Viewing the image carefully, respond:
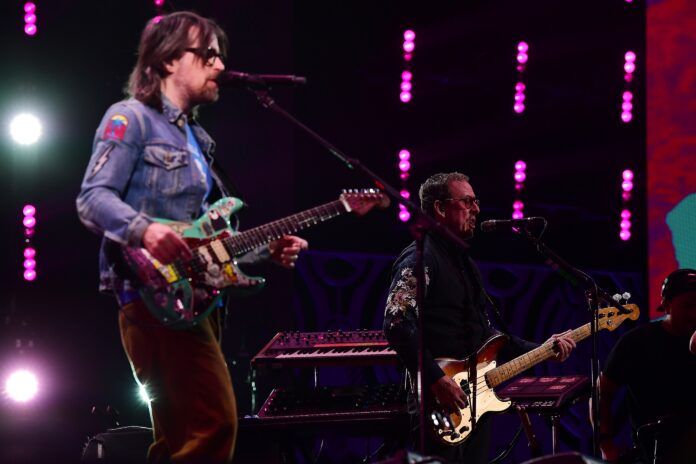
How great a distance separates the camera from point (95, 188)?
314cm

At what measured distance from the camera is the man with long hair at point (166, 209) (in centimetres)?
310

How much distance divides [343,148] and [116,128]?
3778 mm

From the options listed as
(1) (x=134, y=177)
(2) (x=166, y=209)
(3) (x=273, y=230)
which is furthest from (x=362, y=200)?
(1) (x=134, y=177)

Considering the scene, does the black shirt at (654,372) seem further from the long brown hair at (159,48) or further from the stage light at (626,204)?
the long brown hair at (159,48)

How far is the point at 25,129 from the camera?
5797 millimetres

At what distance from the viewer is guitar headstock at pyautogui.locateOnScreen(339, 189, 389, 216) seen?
3.67 meters

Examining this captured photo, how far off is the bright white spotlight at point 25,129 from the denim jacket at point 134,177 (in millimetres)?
2727

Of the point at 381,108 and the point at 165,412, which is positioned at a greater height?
the point at 381,108

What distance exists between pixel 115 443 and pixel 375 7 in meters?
4.05

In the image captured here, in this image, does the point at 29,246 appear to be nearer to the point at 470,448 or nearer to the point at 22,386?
the point at 22,386

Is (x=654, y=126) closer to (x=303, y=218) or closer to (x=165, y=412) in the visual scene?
(x=303, y=218)

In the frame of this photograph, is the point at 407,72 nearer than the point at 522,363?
No

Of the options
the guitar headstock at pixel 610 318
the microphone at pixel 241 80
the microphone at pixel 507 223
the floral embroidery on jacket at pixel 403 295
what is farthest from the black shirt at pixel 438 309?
the microphone at pixel 241 80

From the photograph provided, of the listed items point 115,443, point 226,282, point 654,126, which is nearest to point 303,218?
point 226,282
